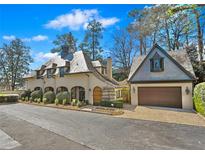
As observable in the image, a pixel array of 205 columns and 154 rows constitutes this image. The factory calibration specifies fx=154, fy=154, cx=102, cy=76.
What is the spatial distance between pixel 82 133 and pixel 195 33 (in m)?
19.0

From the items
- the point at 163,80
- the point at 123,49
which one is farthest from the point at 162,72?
the point at 123,49

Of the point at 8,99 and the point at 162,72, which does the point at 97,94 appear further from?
the point at 8,99

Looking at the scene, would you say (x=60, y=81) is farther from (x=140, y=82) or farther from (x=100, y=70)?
(x=140, y=82)

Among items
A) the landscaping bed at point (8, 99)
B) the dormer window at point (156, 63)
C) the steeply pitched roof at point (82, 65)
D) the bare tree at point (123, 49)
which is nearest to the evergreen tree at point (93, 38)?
the bare tree at point (123, 49)

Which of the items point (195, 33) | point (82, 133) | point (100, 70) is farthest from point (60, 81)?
point (195, 33)

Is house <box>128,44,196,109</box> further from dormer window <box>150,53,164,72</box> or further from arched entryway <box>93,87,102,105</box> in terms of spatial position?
arched entryway <box>93,87,102,105</box>

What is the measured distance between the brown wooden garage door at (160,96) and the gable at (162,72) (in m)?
0.97

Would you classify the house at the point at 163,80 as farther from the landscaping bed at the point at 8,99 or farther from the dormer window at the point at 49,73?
the landscaping bed at the point at 8,99

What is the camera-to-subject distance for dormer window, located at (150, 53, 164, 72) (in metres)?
15.1

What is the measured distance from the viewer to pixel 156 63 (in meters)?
15.4

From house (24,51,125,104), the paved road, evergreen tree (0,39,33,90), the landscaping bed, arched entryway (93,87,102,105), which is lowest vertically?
the paved road

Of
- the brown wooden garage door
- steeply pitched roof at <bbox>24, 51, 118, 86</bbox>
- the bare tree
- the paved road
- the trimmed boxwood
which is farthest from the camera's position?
the bare tree

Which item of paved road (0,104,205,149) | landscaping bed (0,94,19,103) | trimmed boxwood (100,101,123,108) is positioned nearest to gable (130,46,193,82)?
trimmed boxwood (100,101,123,108)

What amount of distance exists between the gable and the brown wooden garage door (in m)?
0.97
